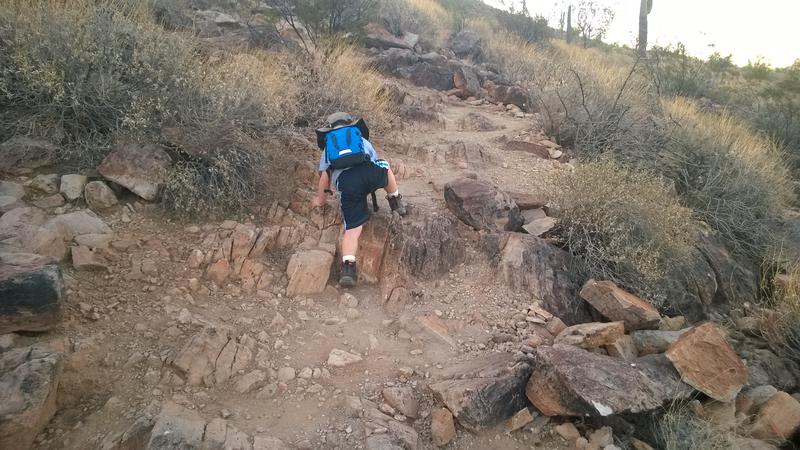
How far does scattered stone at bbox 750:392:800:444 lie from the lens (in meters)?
3.18

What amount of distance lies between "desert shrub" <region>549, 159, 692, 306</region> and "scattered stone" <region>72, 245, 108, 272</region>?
13.0ft

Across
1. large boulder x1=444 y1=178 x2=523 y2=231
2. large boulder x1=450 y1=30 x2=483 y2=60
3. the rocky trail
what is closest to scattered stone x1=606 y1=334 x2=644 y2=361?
the rocky trail

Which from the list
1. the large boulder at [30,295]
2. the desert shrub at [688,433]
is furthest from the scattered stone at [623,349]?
the large boulder at [30,295]

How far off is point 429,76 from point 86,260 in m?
7.83

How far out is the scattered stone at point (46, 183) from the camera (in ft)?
12.4

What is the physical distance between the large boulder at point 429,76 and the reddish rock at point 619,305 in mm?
6674

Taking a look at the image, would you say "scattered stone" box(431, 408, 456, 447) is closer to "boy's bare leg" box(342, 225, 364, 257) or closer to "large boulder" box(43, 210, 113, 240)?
"boy's bare leg" box(342, 225, 364, 257)

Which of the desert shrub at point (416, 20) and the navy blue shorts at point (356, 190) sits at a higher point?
the desert shrub at point (416, 20)

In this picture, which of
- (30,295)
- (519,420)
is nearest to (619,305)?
(519,420)

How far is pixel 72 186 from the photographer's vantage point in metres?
3.85

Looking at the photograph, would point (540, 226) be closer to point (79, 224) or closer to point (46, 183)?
point (79, 224)

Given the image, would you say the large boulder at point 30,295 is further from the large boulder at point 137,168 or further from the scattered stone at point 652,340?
the scattered stone at point 652,340

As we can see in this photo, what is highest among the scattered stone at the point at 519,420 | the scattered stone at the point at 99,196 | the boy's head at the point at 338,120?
the boy's head at the point at 338,120

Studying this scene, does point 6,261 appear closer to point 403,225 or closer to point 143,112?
point 143,112
